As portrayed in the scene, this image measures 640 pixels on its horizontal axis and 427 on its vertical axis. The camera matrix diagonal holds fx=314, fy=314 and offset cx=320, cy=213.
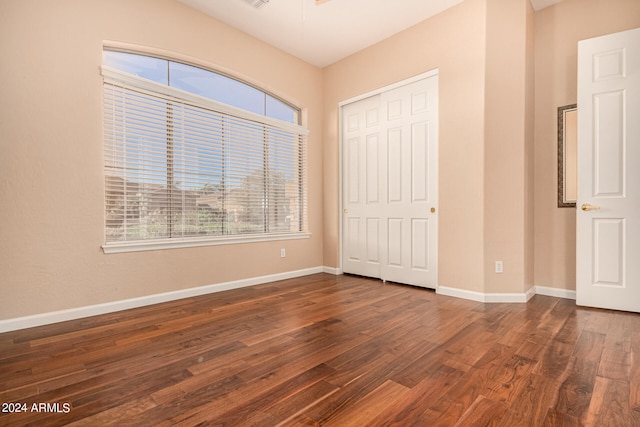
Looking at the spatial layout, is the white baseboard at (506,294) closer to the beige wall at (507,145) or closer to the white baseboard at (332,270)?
the beige wall at (507,145)

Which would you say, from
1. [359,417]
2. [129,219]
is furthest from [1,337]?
[359,417]

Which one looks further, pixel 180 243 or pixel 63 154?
pixel 180 243

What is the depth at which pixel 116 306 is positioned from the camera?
9.77 feet

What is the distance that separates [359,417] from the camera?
1422 millimetres

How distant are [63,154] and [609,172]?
4929 mm

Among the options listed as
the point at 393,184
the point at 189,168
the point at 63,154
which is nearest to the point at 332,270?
the point at 393,184

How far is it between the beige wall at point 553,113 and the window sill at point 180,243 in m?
3.15

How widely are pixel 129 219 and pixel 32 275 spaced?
84 centimetres

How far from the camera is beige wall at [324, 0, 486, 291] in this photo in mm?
3320

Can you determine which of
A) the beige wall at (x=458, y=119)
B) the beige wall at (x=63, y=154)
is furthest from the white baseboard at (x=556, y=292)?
the beige wall at (x=63, y=154)

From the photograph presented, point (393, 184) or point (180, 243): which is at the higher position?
point (393, 184)

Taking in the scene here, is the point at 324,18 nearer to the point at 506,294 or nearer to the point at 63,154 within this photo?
the point at 63,154

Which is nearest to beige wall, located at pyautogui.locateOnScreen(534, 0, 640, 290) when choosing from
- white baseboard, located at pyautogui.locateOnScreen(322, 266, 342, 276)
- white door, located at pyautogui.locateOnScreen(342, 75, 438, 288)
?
white door, located at pyautogui.locateOnScreen(342, 75, 438, 288)

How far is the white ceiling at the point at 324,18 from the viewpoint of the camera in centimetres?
346
